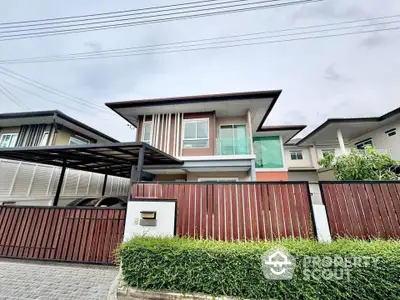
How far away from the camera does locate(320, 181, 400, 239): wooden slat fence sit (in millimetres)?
3857

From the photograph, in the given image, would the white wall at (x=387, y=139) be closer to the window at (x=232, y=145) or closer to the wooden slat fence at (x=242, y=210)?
the window at (x=232, y=145)

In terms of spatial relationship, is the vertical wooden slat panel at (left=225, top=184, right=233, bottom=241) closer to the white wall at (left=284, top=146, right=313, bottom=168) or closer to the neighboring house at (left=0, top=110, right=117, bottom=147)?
the neighboring house at (left=0, top=110, right=117, bottom=147)

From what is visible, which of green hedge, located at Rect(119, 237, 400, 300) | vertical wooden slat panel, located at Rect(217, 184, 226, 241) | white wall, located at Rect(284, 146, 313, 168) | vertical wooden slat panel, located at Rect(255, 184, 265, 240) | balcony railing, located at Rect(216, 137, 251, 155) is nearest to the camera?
green hedge, located at Rect(119, 237, 400, 300)

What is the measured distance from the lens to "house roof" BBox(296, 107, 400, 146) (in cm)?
1117

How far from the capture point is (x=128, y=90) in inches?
468

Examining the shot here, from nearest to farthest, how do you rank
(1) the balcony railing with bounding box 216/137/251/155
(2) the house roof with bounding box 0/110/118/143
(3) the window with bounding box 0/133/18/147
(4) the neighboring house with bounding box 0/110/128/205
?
(4) the neighboring house with bounding box 0/110/128/205 < (1) the balcony railing with bounding box 216/137/251/155 < (2) the house roof with bounding box 0/110/118/143 < (3) the window with bounding box 0/133/18/147

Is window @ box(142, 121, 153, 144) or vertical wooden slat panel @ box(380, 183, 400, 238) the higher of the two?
window @ box(142, 121, 153, 144)

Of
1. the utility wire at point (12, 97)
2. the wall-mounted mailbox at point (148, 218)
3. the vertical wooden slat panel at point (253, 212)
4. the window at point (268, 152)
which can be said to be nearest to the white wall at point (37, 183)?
the wall-mounted mailbox at point (148, 218)

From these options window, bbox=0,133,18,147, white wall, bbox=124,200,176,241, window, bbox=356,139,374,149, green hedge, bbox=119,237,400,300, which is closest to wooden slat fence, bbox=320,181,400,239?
green hedge, bbox=119,237,400,300

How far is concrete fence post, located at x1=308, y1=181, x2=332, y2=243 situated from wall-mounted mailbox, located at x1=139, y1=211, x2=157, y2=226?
147 inches

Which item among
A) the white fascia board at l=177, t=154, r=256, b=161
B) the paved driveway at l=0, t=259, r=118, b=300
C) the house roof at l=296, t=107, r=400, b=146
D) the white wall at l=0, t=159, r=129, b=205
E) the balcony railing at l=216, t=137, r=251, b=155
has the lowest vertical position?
the paved driveway at l=0, t=259, r=118, b=300

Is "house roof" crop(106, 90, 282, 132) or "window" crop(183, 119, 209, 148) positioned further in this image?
"window" crop(183, 119, 209, 148)

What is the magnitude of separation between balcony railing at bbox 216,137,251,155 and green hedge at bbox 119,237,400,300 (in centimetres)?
537

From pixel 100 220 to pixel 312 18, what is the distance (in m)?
11.1
